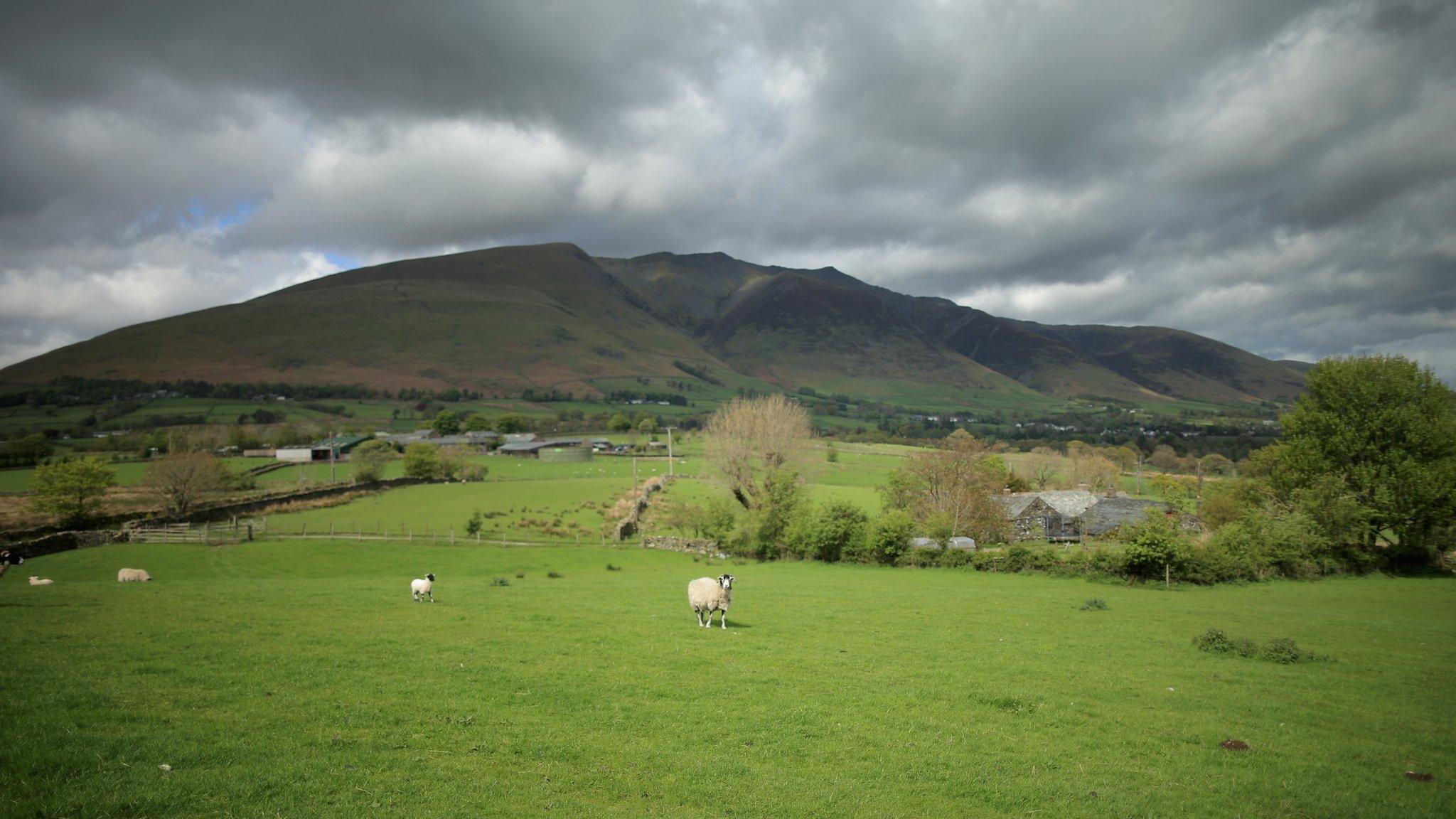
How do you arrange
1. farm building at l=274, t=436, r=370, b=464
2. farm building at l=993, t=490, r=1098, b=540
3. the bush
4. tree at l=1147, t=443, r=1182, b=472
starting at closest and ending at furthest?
the bush < farm building at l=993, t=490, r=1098, b=540 < farm building at l=274, t=436, r=370, b=464 < tree at l=1147, t=443, r=1182, b=472

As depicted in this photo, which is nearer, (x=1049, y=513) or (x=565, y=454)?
(x=1049, y=513)

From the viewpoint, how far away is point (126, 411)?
15400cm

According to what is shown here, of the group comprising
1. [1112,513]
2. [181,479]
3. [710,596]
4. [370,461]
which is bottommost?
[1112,513]

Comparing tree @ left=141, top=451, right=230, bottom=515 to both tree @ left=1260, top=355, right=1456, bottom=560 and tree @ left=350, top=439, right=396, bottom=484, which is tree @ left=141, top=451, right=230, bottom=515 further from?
tree @ left=1260, top=355, right=1456, bottom=560

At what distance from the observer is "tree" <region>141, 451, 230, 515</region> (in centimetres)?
5938

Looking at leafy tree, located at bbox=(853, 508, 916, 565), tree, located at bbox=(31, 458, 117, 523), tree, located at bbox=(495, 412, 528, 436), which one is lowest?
leafy tree, located at bbox=(853, 508, 916, 565)

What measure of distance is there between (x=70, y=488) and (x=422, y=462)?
4037 cm

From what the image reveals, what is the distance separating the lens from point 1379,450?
3988 centimetres

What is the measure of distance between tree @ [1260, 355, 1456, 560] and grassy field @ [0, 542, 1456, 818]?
22324mm

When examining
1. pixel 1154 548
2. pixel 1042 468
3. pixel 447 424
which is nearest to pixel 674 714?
pixel 1154 548

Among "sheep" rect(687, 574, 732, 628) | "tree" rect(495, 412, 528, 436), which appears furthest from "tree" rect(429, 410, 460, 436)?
"sheep" rect(687, 574, 732, 628)

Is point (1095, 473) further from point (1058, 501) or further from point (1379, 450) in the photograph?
point (1379, 450)

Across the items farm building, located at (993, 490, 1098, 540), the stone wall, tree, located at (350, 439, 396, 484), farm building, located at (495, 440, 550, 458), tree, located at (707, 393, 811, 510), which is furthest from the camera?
farm building, located at (495, 440, 550, 458)

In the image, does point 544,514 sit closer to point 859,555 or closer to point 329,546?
point 329,546
